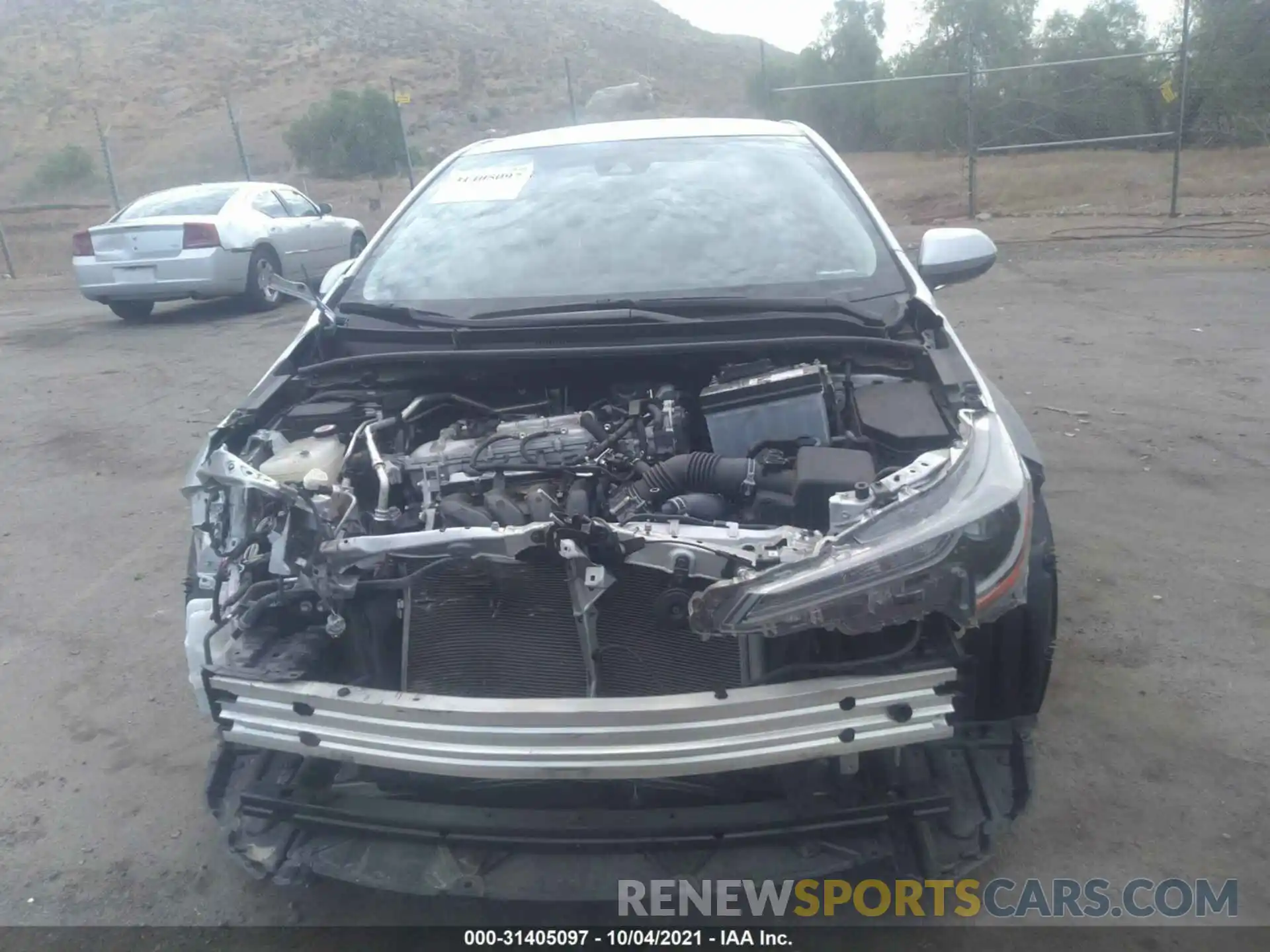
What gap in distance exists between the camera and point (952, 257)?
147 inches

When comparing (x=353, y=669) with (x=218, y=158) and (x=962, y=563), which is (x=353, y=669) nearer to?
(x=962, y=563)

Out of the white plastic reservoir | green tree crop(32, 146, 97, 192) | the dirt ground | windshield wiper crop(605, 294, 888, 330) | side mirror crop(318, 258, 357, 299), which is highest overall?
green tree crop(32, 146, 97, 192)

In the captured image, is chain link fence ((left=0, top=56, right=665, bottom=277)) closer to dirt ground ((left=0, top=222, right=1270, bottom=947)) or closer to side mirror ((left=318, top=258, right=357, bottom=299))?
dirt ground ((left=0, top=222, right=1270, bottom=947))

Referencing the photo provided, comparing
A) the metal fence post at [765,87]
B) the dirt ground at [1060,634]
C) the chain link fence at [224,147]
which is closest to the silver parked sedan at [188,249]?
the dirt ground at [1060,634]

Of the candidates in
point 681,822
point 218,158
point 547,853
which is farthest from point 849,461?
point 218,158

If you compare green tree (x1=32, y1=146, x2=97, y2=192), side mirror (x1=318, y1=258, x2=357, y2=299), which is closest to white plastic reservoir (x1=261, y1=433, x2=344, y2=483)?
side mirror (x1=318, y1=258, x2=357, y2=299)

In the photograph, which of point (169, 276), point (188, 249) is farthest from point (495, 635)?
point (169, 276)

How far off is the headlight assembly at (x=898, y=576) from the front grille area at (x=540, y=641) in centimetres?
20

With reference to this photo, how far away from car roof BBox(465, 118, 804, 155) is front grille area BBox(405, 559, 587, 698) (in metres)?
2.45

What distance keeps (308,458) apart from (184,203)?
9.41 metres

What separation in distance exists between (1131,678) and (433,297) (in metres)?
2.70

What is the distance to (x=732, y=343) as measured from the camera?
2.97 m

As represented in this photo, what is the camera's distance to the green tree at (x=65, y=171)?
29.4 m

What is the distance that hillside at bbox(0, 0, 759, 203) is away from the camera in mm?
33312
